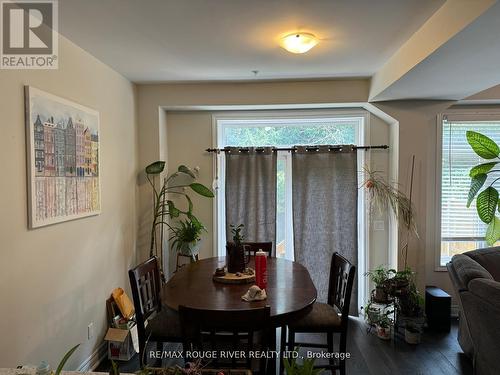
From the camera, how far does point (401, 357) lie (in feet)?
9.36

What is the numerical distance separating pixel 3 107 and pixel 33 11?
60 centimetres

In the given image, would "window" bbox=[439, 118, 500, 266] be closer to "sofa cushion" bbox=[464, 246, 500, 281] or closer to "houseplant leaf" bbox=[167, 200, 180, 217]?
"sofa cushion" bbox=[464, 246, 500, 281]

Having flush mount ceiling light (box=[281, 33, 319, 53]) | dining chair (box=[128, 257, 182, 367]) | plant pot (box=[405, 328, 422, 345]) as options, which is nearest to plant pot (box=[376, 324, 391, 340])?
plant pot (box=[405, 328, 422, 345])

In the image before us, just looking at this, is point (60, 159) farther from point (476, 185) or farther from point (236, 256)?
point (476, 185)

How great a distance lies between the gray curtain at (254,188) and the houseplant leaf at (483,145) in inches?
76.1

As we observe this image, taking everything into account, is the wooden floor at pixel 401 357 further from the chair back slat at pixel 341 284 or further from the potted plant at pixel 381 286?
the chair back slat at pixel 341 284

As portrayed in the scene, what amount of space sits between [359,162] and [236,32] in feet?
6.95

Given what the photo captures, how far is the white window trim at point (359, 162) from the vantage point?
371cm

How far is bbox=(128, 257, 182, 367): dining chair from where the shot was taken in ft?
6.88

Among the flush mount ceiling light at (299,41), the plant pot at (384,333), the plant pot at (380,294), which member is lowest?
the plant pot at (384,333)

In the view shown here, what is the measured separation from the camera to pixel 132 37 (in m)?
2.33

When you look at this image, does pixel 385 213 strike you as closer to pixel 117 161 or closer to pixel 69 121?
pixel 117 161

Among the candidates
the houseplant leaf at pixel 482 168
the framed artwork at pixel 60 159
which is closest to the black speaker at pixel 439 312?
the houseplant leaf at pixel 482 168

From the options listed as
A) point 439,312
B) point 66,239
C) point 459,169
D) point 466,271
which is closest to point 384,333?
point 439,312
